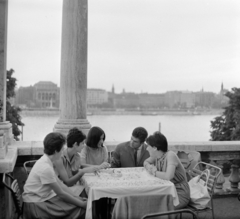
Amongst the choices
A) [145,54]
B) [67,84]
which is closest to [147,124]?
[145,54]

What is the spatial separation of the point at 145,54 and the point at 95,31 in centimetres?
2566

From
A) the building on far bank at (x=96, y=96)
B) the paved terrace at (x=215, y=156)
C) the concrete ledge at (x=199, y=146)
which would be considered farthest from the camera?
the building on far bank at (x=96, y=96)

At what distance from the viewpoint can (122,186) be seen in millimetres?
3469

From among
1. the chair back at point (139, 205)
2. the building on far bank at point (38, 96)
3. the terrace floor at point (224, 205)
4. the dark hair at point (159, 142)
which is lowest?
the terrace floor at point (224, 205)

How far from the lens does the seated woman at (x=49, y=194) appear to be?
131 inches

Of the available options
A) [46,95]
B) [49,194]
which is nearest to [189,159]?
[49,194]

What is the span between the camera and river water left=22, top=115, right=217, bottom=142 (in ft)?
187

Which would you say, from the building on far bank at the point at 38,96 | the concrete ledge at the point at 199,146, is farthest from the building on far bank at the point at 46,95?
the concrete ledge at the point at 199,146

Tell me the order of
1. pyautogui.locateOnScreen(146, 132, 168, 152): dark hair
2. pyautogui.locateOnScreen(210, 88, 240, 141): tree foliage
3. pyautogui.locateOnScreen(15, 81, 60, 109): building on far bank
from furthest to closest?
pyautogui.locateOnScreen(15, 81, 60, 109): building on far bank < pyautogui.locateOnScreen(210, 88, 240, 141): tree foliage < pyautogui.locateOnScreen(146, 132, 168, 152): dark hair

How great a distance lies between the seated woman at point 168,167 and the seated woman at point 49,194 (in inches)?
36.1

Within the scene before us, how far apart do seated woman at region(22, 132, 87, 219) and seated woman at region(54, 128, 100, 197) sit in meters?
0.32

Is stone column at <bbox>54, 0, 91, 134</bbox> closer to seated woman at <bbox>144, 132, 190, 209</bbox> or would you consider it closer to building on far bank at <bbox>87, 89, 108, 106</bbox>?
seated woman at <bbox>144, 132, 190, 209</bbox>

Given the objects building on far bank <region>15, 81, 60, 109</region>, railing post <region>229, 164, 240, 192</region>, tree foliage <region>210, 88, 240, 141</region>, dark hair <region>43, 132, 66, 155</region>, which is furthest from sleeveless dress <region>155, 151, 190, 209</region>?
building on far bank <region>15, 81, 60, 109</region>

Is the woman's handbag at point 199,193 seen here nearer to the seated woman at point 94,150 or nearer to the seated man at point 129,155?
the seated man at point 129,155
